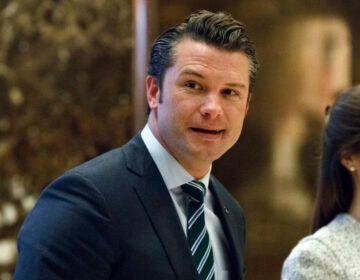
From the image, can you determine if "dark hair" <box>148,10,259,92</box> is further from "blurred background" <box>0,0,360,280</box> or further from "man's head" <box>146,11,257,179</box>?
"blurred background" <box>0,0,360,280</box>

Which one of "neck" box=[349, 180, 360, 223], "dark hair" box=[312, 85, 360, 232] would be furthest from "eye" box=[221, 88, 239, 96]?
"neck" box=[349, 180, 360, 223]

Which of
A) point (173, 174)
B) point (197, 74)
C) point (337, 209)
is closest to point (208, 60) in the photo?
point (197, 74)

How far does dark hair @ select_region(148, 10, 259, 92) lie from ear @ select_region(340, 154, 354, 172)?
33 cm

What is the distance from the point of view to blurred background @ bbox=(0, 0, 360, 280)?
3088 mm

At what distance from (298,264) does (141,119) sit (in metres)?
1.53

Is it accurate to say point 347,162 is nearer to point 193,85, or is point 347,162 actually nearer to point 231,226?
point 231,226

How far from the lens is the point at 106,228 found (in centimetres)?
137

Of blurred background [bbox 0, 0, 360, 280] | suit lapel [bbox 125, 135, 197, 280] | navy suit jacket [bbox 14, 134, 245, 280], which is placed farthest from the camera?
blurred background [bbox 0, 0, 360, 280]

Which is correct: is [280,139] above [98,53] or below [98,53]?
below

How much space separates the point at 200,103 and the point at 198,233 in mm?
304

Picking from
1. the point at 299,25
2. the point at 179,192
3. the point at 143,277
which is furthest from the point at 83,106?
the point at 143,277

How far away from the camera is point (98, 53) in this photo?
3174 mm

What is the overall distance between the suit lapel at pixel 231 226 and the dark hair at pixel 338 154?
207 mm

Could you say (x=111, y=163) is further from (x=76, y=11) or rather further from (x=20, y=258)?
(x=76, y=11)
